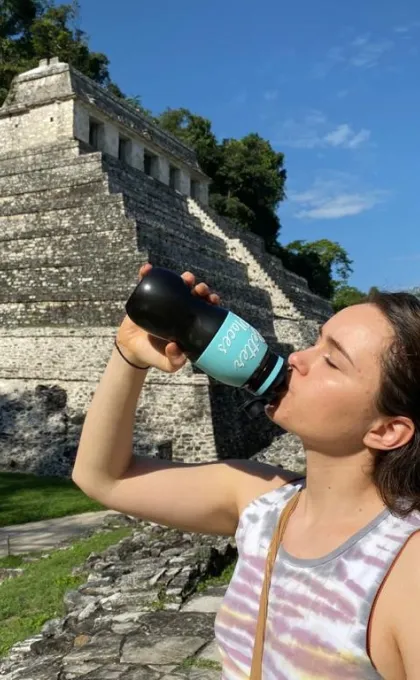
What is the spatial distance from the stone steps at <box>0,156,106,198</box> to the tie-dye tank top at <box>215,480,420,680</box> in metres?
16.3

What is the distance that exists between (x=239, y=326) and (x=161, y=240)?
15.0 m

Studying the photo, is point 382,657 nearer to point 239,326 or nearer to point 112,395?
point 239,326

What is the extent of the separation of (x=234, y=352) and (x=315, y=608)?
63 centimetres

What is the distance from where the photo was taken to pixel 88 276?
1477cm

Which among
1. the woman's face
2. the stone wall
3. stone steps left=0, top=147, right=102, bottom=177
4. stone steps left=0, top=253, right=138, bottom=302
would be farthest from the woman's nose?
the stone wall

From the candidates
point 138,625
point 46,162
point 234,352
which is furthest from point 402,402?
point 46,162

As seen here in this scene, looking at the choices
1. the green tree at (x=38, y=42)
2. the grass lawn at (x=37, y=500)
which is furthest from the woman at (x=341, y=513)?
the green tree at (x=38, y=42)

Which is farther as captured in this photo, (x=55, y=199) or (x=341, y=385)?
(x=55, y=199)

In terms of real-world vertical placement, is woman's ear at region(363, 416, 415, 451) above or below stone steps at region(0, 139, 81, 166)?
below

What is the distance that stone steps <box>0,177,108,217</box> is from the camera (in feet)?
54.5

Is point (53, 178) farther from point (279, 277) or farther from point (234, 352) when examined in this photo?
point (234, 352)

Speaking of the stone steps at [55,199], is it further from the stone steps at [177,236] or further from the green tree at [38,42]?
the green tree at [38,42]

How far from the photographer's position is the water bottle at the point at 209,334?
162cm

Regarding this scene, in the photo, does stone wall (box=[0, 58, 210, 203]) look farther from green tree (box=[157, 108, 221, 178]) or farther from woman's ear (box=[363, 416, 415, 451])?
woman's ear (box=[363, 416, 415, 451])
